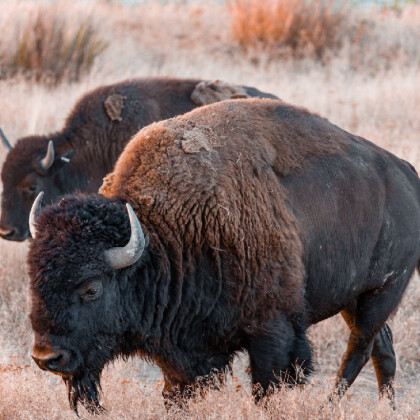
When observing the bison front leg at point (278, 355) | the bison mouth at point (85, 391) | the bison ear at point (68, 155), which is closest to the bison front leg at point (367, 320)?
the bison front leg at point (278, 355)

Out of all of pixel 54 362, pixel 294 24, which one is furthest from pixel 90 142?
pixel 294 24

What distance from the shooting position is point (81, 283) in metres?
3.81

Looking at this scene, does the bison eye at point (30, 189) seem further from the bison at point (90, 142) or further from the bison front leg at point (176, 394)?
the bison front leg at point (176, 394)

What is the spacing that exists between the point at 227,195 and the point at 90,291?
97cm

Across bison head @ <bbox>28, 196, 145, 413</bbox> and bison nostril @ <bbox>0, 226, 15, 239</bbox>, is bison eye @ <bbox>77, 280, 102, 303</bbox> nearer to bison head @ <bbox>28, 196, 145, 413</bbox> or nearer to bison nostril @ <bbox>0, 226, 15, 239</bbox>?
bison head @ <bbox>28, 196, 145, 413</bbox>

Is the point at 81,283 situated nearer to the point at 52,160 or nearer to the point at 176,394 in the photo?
the point at 176,394

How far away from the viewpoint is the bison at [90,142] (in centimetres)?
762

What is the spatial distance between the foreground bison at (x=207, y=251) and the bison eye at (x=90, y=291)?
0.05ft

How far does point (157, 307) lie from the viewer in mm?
4133

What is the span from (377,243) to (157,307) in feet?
5.23

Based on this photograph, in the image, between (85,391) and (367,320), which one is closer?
(85,391)

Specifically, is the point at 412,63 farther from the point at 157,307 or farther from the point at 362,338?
the point at 157,307

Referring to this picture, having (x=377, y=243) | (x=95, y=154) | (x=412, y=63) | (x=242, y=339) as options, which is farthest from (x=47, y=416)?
(x=412, y=63)

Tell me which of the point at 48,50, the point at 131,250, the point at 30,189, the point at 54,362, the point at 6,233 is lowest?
the point at 48,50
